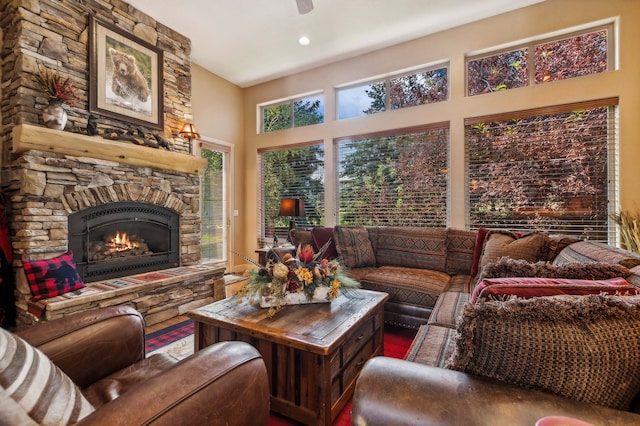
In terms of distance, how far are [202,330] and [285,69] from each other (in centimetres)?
417

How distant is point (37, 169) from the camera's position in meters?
2.55

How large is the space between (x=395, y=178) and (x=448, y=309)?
234cm

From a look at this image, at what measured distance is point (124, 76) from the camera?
327 centimetres

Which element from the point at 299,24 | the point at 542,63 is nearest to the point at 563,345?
the point at 542,63

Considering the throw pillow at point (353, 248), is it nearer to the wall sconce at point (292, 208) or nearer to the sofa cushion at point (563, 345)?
the wall sconce at point (292, 208)

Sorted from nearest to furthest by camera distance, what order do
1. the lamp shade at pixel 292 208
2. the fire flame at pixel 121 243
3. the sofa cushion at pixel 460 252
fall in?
the sofa cushion at pixel 460 252, the fire flame at pixel 121 243, the lamp shade at pixel 292 208

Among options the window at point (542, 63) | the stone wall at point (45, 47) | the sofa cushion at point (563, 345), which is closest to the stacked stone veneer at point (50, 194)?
the stone wall at point (45, 47)

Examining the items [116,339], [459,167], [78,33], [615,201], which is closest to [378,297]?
[116,339]

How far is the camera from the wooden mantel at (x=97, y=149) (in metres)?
2.46

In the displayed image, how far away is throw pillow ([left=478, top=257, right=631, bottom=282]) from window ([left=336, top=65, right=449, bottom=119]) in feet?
9.59

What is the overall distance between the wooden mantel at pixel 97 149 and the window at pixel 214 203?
0.96 metres

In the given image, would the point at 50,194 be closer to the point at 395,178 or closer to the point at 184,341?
the point at 184,341

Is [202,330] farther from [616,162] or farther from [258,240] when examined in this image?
[616,162]

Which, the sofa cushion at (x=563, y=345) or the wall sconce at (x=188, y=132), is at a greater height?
the wall sconce at (x=188, y=132)
